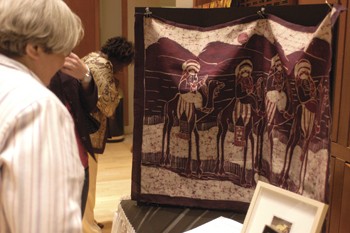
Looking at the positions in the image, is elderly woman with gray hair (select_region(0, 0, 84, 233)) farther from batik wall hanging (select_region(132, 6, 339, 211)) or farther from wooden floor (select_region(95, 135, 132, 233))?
wooden floor (select_region(95, 135, 132, 233))

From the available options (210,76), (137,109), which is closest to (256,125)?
(210,76)

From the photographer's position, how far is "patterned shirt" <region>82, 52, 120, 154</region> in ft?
8.09

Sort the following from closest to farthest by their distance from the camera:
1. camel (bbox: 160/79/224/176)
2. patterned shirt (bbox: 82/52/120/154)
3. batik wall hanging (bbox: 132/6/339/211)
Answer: batik wall hanging (bbox: 132/6/339/211) → camel (bbox: 160/79/224/176) → patterned shirt (bbox: 82/52/120/154)

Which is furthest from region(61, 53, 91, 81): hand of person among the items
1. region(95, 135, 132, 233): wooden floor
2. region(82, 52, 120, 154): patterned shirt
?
region(95, 135, 132, 233): wooden floor

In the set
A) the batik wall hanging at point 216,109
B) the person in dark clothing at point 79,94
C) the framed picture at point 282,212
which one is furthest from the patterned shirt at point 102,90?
the framed picture at point 282,212

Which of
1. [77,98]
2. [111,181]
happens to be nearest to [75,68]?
[77,98]

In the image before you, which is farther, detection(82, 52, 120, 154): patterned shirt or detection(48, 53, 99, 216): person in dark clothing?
detection(82, 52, 120, 154): patterned shirt

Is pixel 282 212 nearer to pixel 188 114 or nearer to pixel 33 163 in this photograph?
pixel 188 114

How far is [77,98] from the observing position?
1906mm

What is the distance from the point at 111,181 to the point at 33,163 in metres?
3.28

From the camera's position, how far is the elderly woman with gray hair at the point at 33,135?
2.36 ft

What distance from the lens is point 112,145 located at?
523 centimetres

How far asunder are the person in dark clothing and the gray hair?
89 cm

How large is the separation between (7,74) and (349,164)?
1.21 meters
